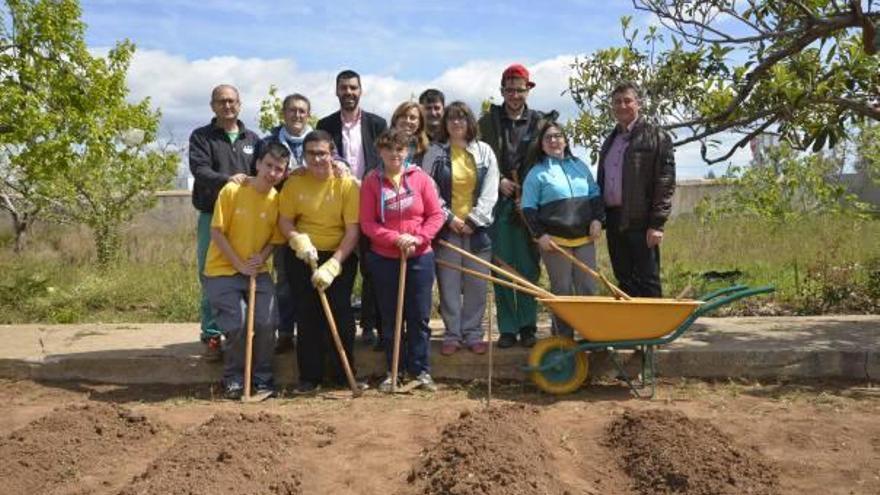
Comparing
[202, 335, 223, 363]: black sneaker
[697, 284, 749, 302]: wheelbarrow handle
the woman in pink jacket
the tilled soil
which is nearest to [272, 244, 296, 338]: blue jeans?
[202, 335, 223, 363]: black sneaker

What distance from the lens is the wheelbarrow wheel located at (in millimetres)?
5281

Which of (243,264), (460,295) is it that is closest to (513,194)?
(460,295)

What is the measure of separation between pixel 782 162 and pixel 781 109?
5.61 meters

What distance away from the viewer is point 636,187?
5.27 m

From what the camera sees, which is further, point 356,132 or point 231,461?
point 356,132

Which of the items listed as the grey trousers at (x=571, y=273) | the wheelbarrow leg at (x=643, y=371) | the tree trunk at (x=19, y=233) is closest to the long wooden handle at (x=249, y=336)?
the grey trousers at (x=571, y=273)

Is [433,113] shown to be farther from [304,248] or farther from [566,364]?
[566,364]

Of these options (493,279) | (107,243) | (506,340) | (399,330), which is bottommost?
(506,340)

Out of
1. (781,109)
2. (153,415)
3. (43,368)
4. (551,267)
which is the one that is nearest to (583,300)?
(551,267)

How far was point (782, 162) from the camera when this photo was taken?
11.0m

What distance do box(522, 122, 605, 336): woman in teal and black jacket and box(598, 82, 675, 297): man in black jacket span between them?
137 millimetres

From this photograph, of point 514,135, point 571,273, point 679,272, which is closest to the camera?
point 571,273

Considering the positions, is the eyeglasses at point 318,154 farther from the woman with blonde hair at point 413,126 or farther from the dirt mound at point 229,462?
the dirt mound at point 229,462

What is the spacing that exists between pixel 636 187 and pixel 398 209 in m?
1.46
